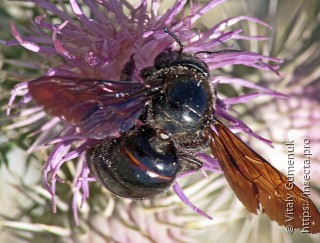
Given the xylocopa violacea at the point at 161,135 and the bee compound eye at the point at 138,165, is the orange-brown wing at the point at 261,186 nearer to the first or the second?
the xylocopa violacea at the point at 161,135

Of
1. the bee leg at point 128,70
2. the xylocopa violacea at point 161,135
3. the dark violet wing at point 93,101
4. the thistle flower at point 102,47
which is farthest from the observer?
the thistle flower at point 102,47

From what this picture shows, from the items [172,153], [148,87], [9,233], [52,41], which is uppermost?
[52,41]

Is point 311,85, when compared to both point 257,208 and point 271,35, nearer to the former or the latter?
point 271,35

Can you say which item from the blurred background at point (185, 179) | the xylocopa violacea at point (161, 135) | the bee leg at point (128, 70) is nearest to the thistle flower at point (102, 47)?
the bee leg at point (128, 70)

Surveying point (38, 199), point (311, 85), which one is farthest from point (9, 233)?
point (311, 85)

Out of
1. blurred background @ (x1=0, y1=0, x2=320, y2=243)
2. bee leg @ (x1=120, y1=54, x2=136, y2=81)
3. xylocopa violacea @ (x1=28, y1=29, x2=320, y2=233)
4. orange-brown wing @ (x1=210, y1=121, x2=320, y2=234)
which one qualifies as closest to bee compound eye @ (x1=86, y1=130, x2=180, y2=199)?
xylocopa violacea @ (x1=28, y1=29, x2=320, y2=233)

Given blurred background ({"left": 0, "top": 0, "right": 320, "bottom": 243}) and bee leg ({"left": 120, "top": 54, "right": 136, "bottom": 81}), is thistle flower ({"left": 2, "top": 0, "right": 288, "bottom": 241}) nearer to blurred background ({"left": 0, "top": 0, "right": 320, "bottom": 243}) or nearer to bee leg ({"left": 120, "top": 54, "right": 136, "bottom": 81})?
bee leg ({"left": 120, "top": 54, "right": 136, "bottom": 81})

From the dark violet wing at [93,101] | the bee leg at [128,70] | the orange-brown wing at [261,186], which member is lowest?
the orange-brown wing at [261,186]

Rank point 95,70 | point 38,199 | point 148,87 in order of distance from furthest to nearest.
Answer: point 38,199, point 95,70, point 148,87
